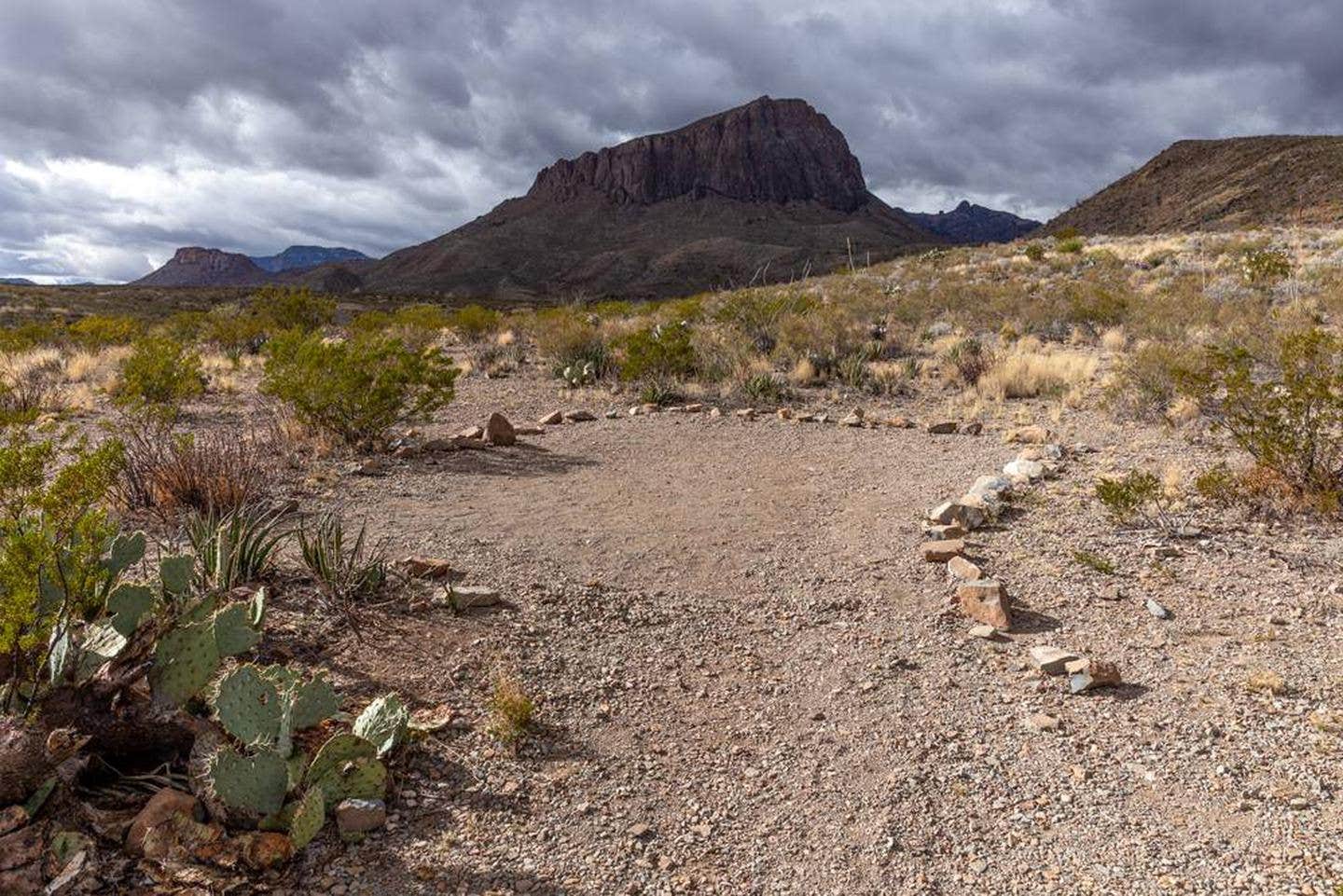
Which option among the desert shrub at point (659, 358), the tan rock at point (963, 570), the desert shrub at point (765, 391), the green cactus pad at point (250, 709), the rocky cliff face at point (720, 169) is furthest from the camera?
the rocky cliff face at point (720, 169)

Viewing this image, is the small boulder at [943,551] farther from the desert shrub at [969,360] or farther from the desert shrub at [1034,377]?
the desert shrub at [969,360]

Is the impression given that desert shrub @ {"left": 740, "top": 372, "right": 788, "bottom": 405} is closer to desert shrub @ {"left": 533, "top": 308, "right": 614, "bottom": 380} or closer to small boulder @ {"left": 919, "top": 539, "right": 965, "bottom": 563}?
desert shrub @ {"left": 533, "top": 308, "right": 614, "bottom": 380}

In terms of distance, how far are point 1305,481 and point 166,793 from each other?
7.22m

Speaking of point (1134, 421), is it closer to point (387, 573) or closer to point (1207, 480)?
point (1207, 480)

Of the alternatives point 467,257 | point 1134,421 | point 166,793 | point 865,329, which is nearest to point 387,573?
point 166,793

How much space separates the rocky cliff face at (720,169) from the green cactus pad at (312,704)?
134934mm

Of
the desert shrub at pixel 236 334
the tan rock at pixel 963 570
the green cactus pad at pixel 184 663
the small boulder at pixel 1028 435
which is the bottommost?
the tan rock at pixel 963 570

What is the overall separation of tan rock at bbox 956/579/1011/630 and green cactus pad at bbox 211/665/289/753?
379 centimetres

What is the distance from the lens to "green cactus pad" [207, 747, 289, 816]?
2842mm

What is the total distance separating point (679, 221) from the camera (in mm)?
119938

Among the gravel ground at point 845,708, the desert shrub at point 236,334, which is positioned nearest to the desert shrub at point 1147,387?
the gravel ground at point 845,708

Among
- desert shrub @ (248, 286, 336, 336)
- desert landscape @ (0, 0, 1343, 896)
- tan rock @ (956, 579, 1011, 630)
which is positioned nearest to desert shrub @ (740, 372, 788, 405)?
desert landscape @ (0, 0, 1343, 896)

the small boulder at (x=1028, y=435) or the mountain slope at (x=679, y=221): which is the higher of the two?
the mountain slope at (x=679, y=221)

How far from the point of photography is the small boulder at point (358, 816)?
10.0 ft
